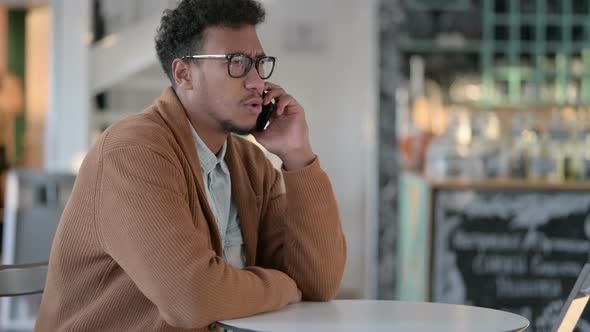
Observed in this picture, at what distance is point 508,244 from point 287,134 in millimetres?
2635

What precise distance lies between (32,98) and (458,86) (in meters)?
6.75

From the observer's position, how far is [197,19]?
202 centimetres

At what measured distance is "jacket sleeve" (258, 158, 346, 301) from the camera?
204 cm

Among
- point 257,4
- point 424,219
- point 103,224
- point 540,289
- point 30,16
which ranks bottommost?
point 540,289

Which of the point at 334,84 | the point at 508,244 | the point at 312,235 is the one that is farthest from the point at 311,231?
the point at 334,84

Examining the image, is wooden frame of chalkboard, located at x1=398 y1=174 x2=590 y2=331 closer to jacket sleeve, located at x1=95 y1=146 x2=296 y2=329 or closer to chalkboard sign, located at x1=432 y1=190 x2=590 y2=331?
chalkboard sign, located at x1=432 y1=190 x2=590 y2=331

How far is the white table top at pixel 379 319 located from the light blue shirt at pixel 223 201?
0.27 meters

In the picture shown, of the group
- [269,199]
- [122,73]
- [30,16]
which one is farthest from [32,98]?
[269,199]

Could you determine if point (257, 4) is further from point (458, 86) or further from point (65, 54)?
point (458, 86)

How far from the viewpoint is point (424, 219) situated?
4.72m

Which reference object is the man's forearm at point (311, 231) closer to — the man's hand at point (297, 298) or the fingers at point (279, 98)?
the man's hand at point (297, 298)

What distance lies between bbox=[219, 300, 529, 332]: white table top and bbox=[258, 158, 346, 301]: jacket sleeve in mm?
111

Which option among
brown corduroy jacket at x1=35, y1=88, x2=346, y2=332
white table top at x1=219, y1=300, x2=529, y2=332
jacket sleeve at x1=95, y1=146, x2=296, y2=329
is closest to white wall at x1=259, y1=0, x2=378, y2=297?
brown corduroy jacket at x1=35, y1=88, x2=346, y2=332

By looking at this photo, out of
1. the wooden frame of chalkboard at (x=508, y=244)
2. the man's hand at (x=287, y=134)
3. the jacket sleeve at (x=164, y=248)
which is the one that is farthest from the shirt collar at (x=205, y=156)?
the wooden frame of chalkboard at (x=508, y=244)
